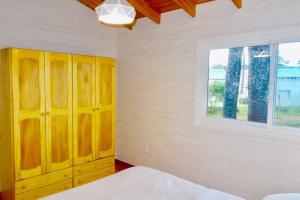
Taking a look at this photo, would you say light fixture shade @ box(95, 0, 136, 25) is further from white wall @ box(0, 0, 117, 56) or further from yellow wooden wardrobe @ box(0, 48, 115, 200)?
white wall @ box(0, 0, 117, 56)

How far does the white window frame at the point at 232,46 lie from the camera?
2305mm

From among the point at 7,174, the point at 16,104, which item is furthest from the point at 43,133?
the point at 7,174

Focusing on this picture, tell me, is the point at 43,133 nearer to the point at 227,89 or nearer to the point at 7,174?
the point at 7,174

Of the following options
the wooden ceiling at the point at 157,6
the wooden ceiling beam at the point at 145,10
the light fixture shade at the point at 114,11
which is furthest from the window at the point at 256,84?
the light fixture shade at the point at 114,11

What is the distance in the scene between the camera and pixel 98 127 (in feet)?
10.4

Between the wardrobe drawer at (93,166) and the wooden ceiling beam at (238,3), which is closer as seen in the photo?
the wooden ceiling beam at (238,3)

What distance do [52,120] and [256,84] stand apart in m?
2.39

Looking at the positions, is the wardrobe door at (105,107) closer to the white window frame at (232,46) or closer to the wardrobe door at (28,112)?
the wardrobe door at (28,112)

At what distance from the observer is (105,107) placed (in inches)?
127

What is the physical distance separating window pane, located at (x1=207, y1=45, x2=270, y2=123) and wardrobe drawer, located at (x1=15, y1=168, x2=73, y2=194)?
196 centimetres

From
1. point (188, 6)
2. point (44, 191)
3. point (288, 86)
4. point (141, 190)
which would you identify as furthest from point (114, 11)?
point (44, 191)

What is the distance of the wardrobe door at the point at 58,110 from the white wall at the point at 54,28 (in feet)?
1.94

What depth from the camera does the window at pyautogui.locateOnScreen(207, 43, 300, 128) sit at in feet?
7.72

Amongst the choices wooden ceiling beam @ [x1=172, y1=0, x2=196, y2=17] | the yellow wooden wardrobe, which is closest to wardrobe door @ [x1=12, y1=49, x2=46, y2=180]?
the yellow wooden wardrobe
